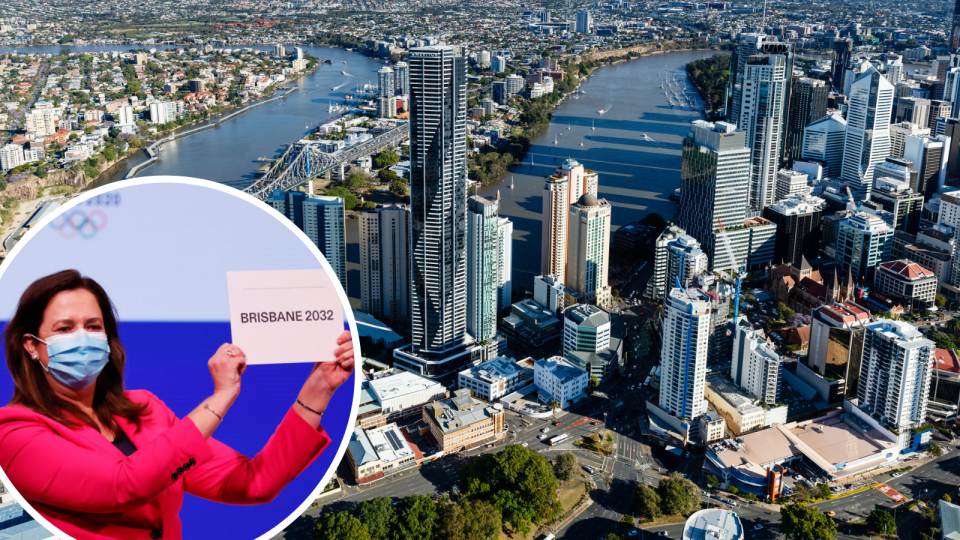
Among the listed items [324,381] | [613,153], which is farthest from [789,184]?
[324,381]

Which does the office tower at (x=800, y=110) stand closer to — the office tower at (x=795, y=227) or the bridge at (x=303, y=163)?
the office tower at (x=795, y=227)

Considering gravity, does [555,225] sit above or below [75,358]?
below

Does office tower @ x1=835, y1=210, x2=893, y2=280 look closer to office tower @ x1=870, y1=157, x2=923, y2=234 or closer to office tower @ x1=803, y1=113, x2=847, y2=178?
office tower @ x1=870, y1=157, x2=923, y2=234

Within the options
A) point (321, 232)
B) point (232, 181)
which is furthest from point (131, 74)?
point (321, 232)

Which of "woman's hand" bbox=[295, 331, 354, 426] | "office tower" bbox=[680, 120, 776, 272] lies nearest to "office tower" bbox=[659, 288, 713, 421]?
"office tower" bbox=[680, 120, 776, 272]

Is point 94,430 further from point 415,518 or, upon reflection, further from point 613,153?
point 613,153
